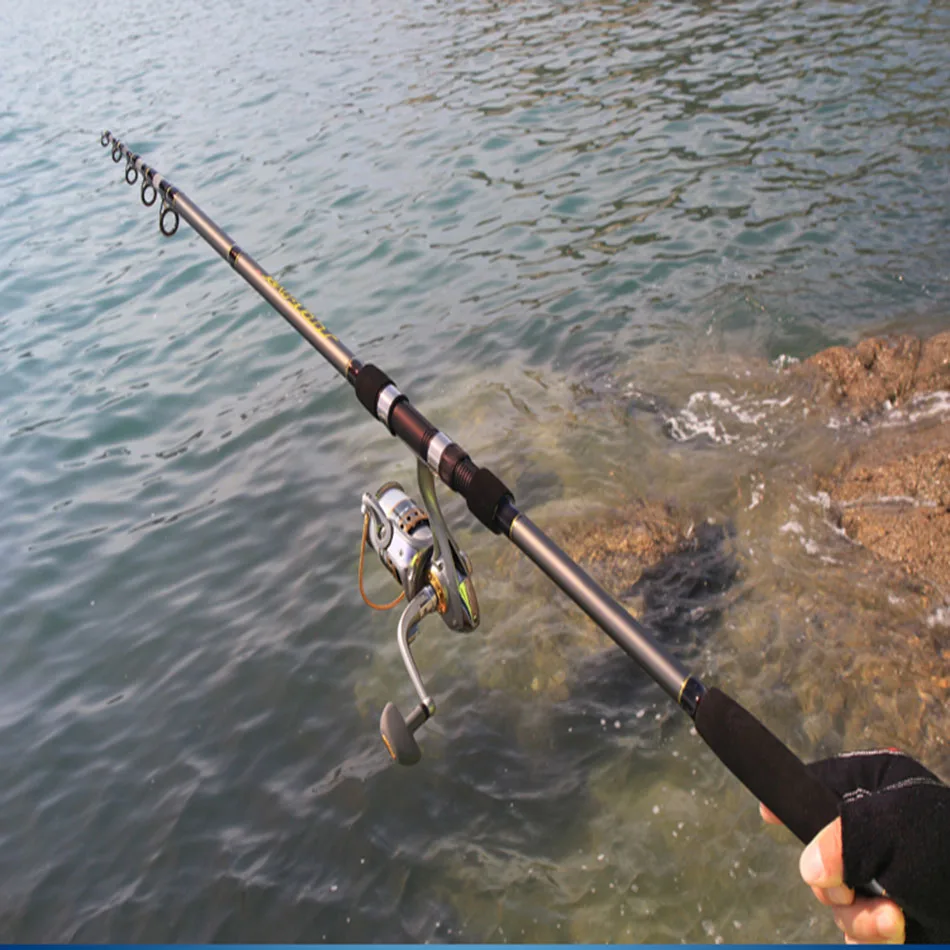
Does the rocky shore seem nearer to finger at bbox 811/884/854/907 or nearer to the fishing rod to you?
the fishing rod

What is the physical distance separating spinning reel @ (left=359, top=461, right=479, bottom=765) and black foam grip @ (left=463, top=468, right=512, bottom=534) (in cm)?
28

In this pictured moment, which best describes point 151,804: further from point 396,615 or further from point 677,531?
point 677,531

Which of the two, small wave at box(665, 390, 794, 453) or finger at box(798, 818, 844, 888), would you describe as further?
small wave at box(665, 390, 794, 453)

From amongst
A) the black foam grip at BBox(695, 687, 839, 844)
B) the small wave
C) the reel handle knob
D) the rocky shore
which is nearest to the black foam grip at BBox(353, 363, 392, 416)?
the reel handle knob

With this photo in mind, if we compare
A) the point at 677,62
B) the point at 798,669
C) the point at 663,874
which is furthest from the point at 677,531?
the point at 677,62

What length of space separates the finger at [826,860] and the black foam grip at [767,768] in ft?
0.36

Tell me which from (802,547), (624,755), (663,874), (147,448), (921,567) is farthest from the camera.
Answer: (147,448)

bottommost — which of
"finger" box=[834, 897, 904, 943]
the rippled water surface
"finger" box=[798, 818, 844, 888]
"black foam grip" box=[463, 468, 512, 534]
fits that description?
the rippled water surface

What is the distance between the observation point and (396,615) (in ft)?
17.6

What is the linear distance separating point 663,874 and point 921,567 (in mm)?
2152

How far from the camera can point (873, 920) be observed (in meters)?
1.55

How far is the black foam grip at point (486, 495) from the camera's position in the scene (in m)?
2.38

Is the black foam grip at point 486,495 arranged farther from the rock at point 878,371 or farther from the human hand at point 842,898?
the rock at point 878,371

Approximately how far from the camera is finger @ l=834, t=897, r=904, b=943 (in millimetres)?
1518
